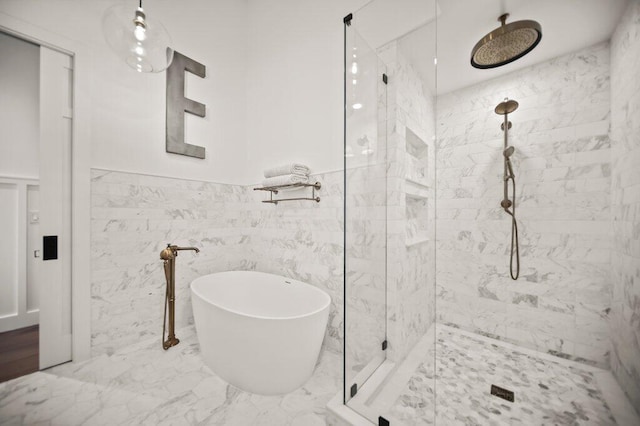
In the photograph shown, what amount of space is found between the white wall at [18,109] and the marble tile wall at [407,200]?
2.77 metres

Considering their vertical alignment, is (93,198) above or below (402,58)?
below

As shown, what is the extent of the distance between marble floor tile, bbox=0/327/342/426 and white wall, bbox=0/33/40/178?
5.18ft

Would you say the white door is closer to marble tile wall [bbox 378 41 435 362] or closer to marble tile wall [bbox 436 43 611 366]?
marble tile wall [bbox 378 41 435 362]

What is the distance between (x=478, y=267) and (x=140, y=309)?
2.85 meters

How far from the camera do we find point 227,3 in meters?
2.28

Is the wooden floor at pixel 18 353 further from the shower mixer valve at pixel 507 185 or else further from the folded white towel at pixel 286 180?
the shower mixer valve at pixel 507 185

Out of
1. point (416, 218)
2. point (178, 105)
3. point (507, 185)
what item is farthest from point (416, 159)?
point (178, 105)

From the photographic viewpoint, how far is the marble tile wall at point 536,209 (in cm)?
141

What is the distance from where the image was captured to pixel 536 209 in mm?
1668

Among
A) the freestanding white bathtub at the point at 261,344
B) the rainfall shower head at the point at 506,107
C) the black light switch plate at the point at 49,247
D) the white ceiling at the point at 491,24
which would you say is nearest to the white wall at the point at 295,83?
the white ceiling at the point at 491,24

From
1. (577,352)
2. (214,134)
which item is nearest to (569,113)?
(577,352)

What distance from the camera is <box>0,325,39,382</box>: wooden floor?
1381 mm

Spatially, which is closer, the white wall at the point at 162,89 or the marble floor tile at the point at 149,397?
the marble floor tile at the point at 149,397

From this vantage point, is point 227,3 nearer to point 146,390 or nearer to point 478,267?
point 146,390
